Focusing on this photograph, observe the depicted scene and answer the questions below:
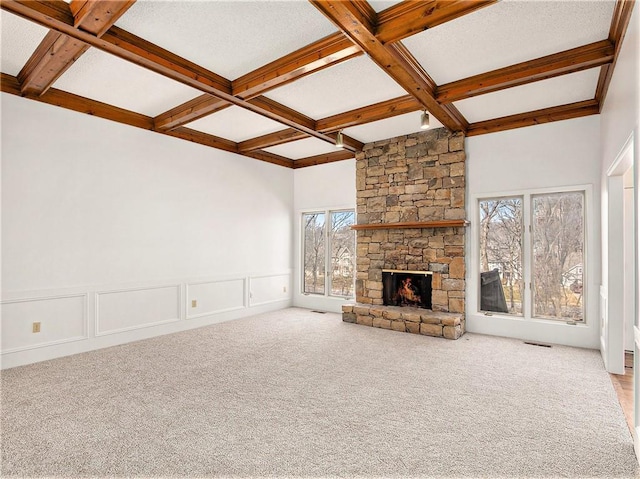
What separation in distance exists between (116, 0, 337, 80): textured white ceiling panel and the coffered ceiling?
1 centimetres

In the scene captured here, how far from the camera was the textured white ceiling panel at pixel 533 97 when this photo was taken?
3.62 metres

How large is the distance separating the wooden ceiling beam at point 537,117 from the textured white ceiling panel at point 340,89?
162cm

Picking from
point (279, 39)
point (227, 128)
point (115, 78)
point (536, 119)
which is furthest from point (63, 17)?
point (536, 119)

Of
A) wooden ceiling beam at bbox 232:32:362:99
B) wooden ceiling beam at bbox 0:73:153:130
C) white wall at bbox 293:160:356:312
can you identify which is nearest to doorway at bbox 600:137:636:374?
wooden ceiling beam at bbox 232:32:362:99

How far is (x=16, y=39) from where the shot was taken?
2908mm

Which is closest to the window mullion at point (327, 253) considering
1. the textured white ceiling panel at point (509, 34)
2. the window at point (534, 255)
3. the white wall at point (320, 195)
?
the white wall at point (320, 195)

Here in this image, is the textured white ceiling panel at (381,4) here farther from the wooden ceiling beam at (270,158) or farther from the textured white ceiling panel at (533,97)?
the wooden ceiling beam at (270,158)

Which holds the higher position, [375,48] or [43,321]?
[375,48]

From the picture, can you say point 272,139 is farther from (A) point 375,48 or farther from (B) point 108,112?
(A) point 375,48

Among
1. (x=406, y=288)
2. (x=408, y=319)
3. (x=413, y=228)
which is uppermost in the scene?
(x=413, y=228)

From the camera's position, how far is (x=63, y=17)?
247cm

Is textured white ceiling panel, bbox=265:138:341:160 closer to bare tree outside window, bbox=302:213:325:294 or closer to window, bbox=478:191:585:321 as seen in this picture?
bare tree outside window, bbox=302:213:325:294

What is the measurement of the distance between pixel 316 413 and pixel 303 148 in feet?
14.9

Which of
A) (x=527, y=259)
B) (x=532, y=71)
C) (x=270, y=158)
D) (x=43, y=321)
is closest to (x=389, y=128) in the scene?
(x=532, y=71)
